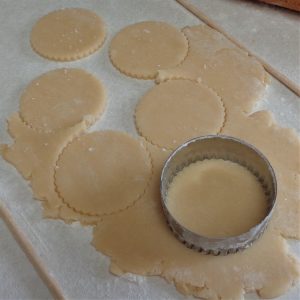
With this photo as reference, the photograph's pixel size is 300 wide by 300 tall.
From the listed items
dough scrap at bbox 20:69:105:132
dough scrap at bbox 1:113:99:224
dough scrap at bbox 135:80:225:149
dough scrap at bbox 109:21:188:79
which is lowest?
dough scrap at bbox 1:113:99:224

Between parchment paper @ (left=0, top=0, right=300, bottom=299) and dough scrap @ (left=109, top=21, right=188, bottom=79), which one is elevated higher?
dough scrap @ (left=109, top=21, right=188, bottom=79)

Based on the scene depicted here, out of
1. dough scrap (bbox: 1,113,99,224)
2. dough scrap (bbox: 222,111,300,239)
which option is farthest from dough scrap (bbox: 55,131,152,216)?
dough scrap (bbox: 222,111,300,239)

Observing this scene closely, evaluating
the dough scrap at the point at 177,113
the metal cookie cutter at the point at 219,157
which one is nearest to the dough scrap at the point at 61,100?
the dough scrap at the point at 177,113

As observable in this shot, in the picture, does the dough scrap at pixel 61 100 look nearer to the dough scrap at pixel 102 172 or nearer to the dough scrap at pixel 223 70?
the dough scrap at pixel 102 172

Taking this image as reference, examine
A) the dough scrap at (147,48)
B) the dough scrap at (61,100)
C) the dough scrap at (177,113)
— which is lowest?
the dough scrap at (61,100)

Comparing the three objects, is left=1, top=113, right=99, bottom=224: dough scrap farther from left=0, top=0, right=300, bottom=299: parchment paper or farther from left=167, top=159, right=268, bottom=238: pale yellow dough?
left=167, top=159, right=268, bottom=238: pale yellow dough

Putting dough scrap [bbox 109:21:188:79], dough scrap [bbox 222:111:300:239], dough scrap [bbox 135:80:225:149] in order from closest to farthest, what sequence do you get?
dough scrap [bbox 222:111:300:239] < dough scrap [bbox 135:80:225:149] < dough scrap [bbox 109:21:188:79]

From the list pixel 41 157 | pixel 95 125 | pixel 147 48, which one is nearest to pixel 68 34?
pixel 147 48
